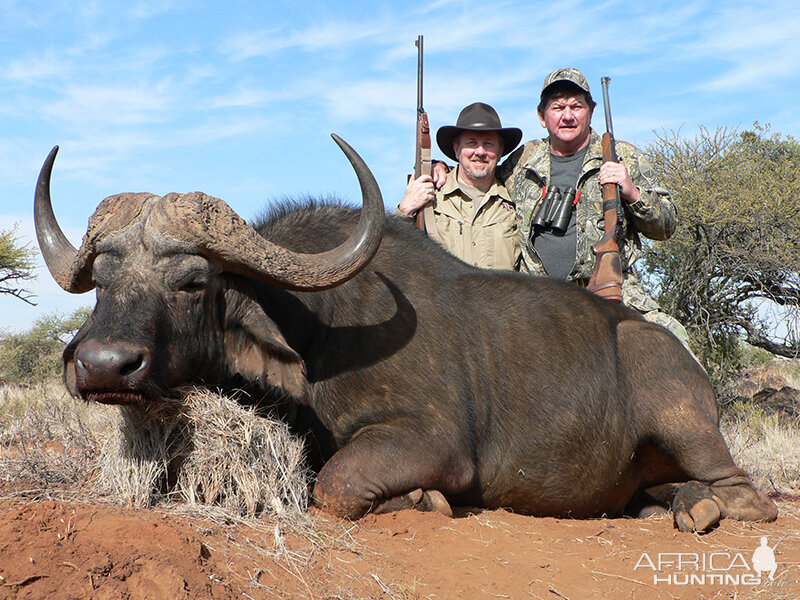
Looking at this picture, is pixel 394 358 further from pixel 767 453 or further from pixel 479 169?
pixel 767 453

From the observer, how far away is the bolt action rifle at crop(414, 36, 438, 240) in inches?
313

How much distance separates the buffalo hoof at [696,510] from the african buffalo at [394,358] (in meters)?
0.01

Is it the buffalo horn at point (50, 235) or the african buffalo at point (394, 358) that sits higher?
the buffalo horn at point (50, 235)

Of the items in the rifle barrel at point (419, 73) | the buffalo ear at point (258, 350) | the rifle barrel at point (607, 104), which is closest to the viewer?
the buffalo ear at point (258, 350)

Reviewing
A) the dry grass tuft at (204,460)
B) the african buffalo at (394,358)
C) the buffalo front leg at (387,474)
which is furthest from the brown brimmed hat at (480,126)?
the dry grass tuft at (204,460)

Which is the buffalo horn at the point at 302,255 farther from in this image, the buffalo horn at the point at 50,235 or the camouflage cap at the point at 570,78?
the camouflage cap at the point at 570,78

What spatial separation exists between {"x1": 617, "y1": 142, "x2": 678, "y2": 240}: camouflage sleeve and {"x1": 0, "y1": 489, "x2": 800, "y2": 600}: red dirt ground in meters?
3.46

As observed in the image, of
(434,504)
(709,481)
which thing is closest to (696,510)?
(709,481)

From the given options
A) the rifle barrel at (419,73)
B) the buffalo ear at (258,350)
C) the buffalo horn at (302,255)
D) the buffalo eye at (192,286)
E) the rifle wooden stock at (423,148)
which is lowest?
the buffalo ear at (258,350)

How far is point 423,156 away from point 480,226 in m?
1.01

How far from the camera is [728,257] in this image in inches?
506

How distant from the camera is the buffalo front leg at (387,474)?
14.5ft

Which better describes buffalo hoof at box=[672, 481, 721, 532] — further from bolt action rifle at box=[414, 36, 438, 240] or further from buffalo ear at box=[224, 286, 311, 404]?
bolt action rifle at box=[414, 36, 438, 240]

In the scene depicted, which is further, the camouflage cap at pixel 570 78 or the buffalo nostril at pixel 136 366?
the camouflage cap at pixel 570 78
